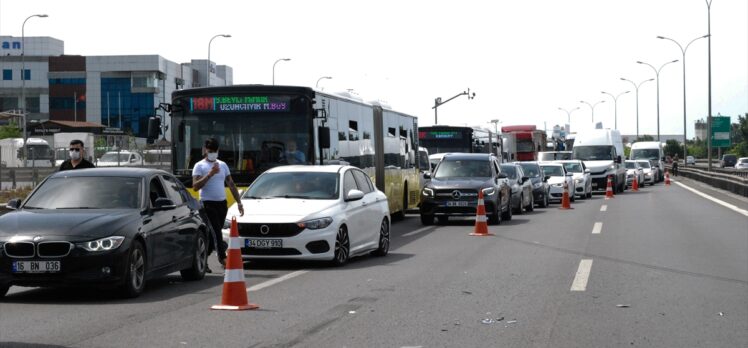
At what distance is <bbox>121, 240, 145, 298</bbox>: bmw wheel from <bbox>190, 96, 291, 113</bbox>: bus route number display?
9256 mm

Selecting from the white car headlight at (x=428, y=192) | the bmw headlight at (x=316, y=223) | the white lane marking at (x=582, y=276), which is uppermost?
the white car headlight at (x=428, y=192)

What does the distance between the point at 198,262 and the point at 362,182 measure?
4361 mm

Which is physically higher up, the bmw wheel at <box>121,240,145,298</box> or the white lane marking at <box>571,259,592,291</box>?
the bmw wheel at <box>121,240,145,298</box>

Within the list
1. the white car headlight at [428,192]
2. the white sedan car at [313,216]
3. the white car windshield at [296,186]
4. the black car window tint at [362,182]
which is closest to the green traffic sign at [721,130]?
the white car headlight at [428,192]

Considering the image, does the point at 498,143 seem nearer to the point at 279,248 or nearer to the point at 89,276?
the point at 279,248

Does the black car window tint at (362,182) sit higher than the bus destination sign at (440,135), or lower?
lower

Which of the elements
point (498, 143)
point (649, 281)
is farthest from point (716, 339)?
point (498, 143)

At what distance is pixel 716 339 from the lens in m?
9.06

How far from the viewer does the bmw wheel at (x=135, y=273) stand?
11.7 m

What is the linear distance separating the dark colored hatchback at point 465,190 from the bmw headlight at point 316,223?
10.9 meters

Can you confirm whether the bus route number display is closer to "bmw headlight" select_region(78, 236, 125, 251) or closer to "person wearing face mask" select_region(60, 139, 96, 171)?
"person wearing face mask" select_region(60, 139, 96, 171)

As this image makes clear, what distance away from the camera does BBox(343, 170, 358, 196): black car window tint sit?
16.7m

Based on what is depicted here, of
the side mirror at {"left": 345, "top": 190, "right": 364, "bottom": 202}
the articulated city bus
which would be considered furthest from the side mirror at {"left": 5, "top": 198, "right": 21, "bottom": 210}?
the articulated city bus

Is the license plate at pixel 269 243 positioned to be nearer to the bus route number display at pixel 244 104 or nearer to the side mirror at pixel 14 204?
the side mirror at pixel 14 204
